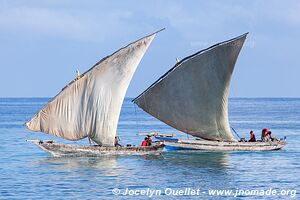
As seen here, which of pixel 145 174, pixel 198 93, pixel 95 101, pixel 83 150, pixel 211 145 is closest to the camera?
pixel 145 174

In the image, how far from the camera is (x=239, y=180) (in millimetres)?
43844

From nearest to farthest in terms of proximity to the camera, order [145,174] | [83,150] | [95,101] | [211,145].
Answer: [145,174] < [95,101] < [83,150] < [211,145]

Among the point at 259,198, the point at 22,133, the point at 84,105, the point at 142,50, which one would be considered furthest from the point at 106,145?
the point at 22,133

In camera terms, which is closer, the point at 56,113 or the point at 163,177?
the point at 163,177

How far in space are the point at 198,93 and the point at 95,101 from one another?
8.54 meters

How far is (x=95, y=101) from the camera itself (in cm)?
5128

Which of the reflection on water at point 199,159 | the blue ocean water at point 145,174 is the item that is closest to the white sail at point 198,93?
the reflection on water at point 199,159

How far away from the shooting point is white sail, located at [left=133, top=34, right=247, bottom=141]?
5444cm

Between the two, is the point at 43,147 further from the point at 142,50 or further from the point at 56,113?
the point at 142,50

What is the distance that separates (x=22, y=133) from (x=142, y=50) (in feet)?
140

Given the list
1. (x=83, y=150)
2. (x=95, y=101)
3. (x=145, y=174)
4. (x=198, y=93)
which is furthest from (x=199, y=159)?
(x=145, y=174)

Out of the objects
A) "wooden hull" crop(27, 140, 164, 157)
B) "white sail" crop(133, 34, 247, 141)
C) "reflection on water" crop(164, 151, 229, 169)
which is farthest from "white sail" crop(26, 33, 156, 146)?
"reflection on water" crop(164, 151, 229, 169)

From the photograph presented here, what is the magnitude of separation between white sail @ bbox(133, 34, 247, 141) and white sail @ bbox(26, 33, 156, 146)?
3.56m

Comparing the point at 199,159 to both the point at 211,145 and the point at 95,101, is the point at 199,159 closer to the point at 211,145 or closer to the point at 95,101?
the point at 211,145
